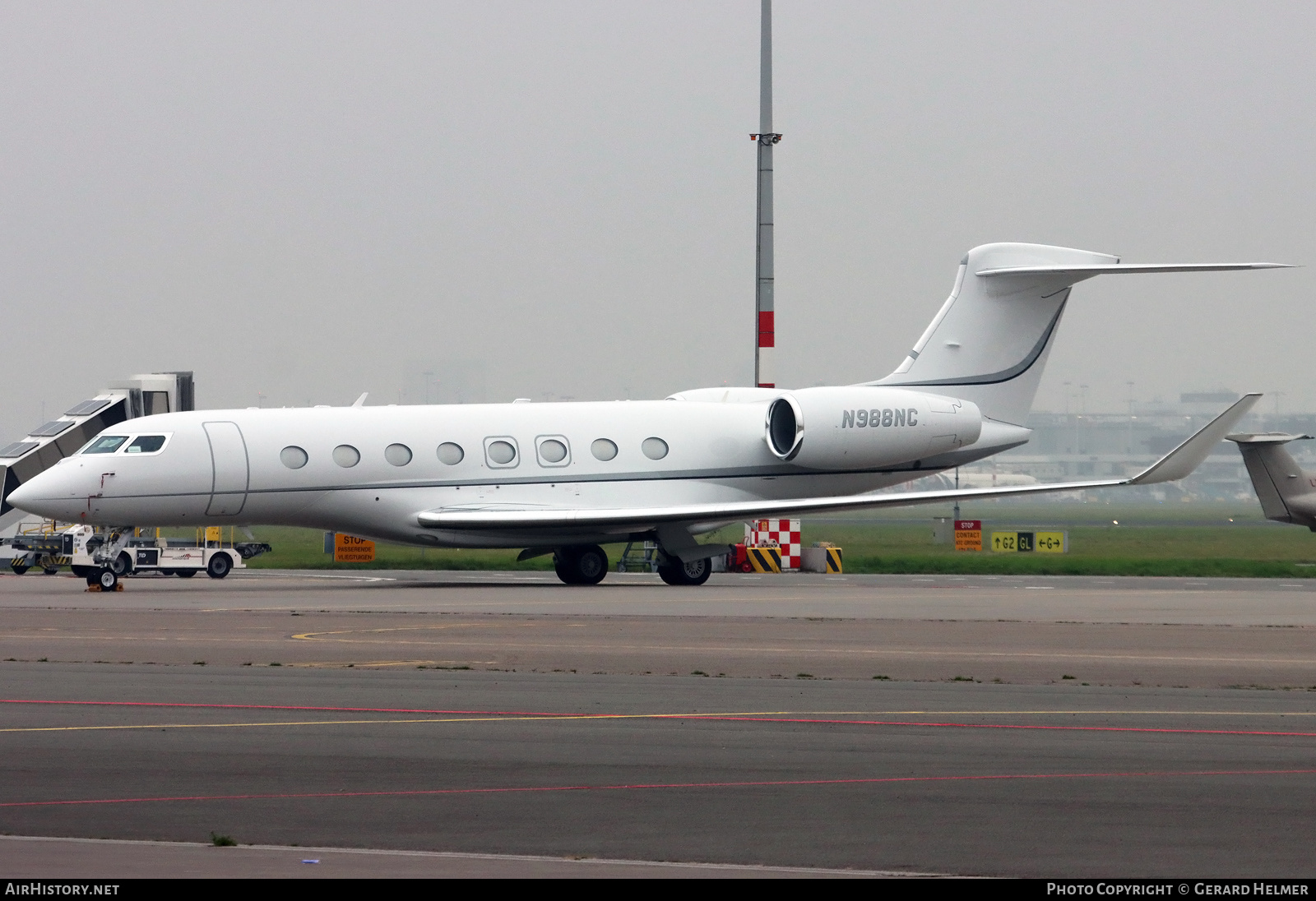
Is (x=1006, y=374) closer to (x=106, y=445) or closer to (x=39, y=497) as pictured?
(x=106, y=445)

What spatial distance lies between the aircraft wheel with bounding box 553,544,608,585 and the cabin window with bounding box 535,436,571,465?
1859 millimetres

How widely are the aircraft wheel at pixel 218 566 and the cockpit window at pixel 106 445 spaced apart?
8.23 m

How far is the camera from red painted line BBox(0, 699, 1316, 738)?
11.1m

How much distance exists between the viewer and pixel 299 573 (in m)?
38.2

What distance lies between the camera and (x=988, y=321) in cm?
3628

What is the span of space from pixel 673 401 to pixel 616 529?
4204mm

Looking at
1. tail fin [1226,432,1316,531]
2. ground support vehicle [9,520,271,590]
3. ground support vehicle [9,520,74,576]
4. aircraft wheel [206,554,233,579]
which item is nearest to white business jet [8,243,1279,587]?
ground support vehicle [9,520,271,590]

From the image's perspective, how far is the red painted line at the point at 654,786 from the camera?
8291 mm

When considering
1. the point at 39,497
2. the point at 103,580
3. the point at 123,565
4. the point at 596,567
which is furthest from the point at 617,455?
the point at 39,497

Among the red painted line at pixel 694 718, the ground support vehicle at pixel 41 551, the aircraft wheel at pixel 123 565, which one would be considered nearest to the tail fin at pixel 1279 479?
the aircraft wheel at pixel 123 565

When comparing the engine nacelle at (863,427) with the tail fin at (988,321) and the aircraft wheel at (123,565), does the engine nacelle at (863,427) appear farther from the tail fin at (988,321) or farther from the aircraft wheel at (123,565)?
the aircraft wheel at (123,565)

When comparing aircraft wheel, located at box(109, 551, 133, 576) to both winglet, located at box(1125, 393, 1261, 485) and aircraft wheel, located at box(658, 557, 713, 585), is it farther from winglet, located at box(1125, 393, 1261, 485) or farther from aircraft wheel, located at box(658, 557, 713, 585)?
winglet, located at box(1125, 393, 1261, 485)

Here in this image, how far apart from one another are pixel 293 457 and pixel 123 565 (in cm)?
578

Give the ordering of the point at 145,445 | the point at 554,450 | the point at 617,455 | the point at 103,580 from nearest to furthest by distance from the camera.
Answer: the point at 103,580
the point at 145,445
the point at 554,450
the point at 617,455
